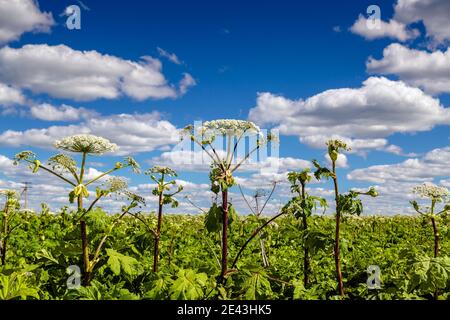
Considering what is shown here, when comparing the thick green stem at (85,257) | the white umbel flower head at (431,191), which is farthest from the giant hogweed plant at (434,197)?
the thick green stem at (85,257)

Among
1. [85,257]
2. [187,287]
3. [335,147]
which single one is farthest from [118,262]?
[335,147]

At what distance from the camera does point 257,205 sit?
8117 mm

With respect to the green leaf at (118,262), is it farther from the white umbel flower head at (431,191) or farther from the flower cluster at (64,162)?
the white umbel flower head at (431,191)

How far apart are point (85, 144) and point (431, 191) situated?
4211 mm

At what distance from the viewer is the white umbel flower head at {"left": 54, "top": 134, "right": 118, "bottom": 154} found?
5.42 meters

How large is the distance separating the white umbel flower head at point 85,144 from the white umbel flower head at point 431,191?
151 inches

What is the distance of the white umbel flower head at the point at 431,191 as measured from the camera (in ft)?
20.4

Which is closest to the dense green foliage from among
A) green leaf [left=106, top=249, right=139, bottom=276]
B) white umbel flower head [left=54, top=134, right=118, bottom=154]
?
green leaf [left=106, top=249, right=139, bottom=276]

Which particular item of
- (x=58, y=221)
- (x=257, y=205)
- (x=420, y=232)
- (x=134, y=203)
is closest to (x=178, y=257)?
(x=257, y=205)

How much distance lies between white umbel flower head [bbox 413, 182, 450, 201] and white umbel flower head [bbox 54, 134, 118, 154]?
12.6 ft

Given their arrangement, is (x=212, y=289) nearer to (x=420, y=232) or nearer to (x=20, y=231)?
(x=20, y=231)

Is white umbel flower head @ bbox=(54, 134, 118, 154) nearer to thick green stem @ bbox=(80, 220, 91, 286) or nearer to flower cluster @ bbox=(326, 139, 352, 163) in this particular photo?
thick green stem @ bbox=(80, 220, 91, 286)

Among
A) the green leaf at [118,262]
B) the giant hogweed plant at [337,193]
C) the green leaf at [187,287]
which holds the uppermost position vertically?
the giant hogweed plant at [337,193]

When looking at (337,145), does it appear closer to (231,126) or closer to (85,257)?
(231,126)
